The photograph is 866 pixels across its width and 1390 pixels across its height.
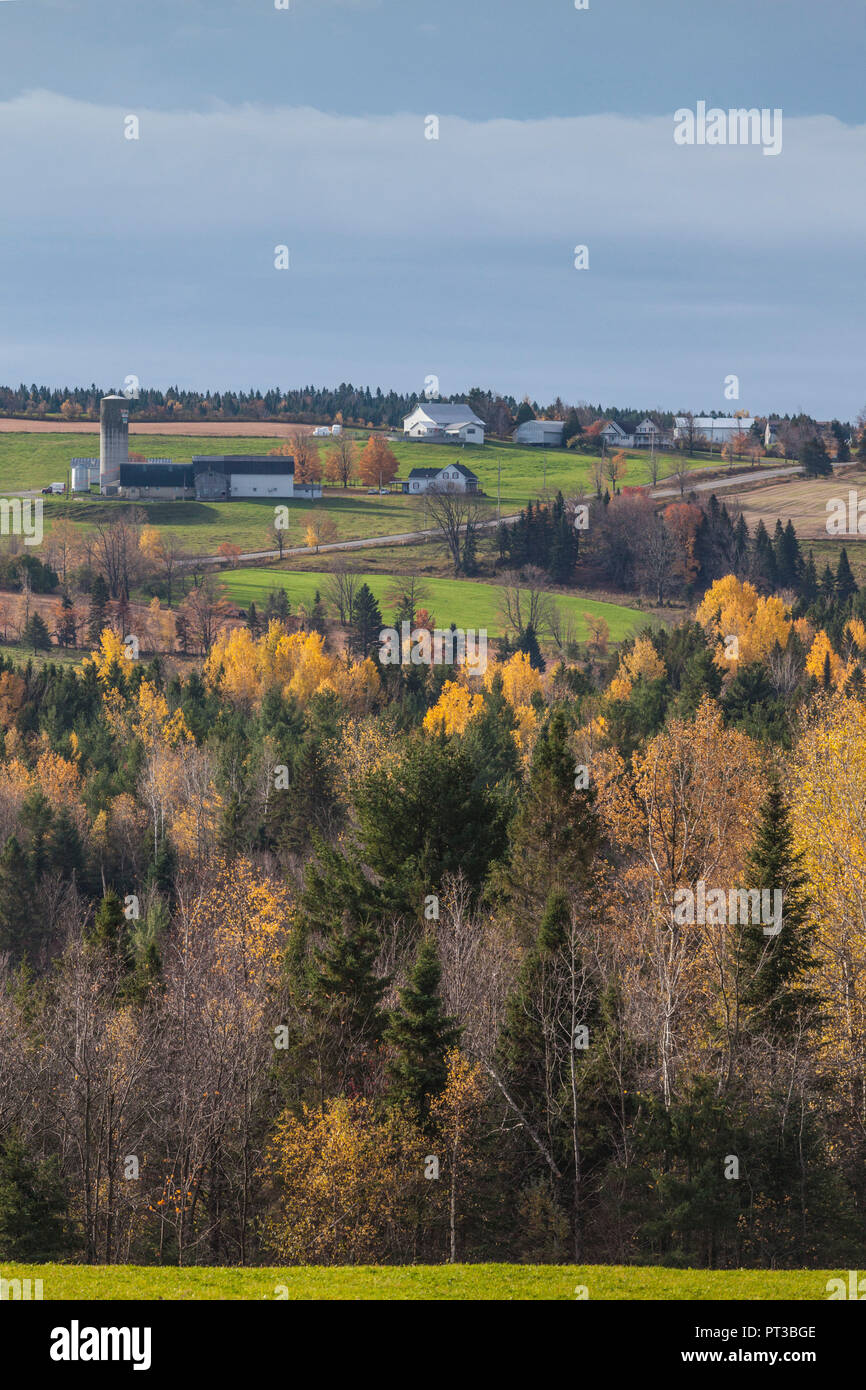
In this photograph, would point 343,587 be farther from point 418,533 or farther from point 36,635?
point 418,533

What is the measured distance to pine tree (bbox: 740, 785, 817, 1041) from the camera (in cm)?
3231

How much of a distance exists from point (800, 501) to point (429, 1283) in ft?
539

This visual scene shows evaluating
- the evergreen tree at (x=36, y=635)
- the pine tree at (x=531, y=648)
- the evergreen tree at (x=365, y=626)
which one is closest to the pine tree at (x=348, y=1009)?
the pine tree at (x=531, y=648)

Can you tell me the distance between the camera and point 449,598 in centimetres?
13562

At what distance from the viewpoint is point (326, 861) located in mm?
43562

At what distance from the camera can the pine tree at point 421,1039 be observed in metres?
29.9

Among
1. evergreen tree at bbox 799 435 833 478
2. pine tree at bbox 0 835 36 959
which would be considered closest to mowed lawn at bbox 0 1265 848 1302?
pine tree at bbox 0 835 36 959

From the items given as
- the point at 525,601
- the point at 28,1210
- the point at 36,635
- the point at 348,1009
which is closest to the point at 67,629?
the point at 36,635

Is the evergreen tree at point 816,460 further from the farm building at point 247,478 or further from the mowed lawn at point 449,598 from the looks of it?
the farm building at point 247,478

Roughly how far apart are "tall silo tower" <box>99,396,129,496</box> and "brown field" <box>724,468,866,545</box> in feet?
253

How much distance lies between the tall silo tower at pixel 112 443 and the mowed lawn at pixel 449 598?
1625 inches

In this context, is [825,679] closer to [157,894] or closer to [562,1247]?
[157,894]

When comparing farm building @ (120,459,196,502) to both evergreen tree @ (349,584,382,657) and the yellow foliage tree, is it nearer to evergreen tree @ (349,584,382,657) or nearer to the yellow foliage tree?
evergreen tree @ (349,584,382,657)

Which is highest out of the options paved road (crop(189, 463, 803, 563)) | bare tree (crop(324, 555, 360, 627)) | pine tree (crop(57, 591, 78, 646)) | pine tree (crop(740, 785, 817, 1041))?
paved road (crop(189, 463, 803, 563))
